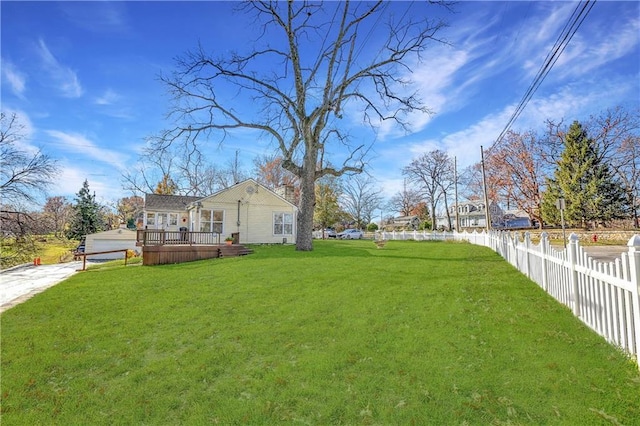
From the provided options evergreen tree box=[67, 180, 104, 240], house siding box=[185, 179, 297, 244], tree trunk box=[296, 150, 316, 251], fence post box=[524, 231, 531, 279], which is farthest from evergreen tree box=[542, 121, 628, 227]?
evergreen tree box=[67, 180, 104, 240]

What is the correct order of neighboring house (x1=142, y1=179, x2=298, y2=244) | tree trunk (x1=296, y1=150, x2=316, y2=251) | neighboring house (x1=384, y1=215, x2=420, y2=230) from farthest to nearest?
neighboring house (x1=384, y1=215, x2=420, y2=230), neighboring house (x1=142, y1=179, x2=298, y2=244), tree trunk (x1=296, y1=150, x2=316, y2=251)

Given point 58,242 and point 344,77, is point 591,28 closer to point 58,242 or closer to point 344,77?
point 344,77

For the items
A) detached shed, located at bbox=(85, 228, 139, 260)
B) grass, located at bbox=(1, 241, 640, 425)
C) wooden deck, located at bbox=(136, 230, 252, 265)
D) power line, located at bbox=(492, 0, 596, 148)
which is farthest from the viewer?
detached shed, located at bbox=(85, 228, 139, 260)

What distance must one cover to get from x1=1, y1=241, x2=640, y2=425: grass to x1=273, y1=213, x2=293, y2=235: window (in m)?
16.5

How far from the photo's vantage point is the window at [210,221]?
20.7m

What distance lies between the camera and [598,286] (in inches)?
159

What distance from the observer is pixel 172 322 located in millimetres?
5293

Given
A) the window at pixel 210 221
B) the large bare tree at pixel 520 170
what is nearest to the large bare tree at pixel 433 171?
the large bare tree at pixel 520 170

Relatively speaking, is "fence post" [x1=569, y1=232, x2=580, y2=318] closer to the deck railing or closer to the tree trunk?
the tree trunk

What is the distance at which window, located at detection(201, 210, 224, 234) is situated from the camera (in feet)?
68.0

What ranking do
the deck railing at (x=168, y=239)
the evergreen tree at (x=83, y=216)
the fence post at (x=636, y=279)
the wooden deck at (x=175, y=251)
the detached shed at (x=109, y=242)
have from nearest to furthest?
the fence post at (x=636, y=279) < the wooden deck at (x=175, y=251) < the deck railing at (x=168, y=239) < the detached shed at (x=109, y=242) < the evergreen tree at (x=83, y=216)

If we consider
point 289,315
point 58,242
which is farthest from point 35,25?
point 58,242

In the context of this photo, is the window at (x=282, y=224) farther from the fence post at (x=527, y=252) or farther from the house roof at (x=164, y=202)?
the fence post at (x=527, y=252)

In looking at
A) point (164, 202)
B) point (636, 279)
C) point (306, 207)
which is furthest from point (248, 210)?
point (636, 279)
